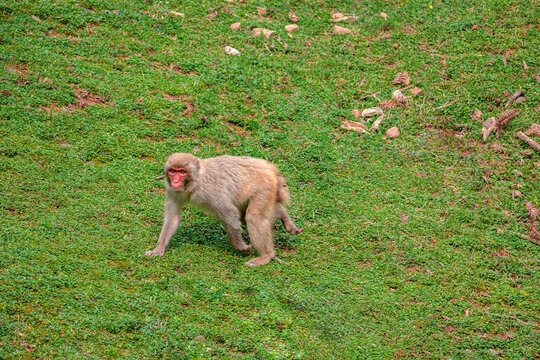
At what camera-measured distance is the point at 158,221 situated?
821 centimetres

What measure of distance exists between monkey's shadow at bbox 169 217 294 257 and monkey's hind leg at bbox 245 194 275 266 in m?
0.28

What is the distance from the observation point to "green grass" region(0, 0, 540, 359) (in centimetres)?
639

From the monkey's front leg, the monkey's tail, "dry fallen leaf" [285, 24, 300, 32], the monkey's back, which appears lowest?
the monkey's front leg

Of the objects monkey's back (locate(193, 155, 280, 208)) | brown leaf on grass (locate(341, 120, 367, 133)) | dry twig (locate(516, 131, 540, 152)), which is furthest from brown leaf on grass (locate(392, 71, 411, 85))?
monkey's back (locate(193, 155, 280, 208))

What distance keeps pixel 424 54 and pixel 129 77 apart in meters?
5.69

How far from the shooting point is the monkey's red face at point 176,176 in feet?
24.0

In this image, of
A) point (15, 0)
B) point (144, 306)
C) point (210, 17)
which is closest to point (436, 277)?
point (144, 306)

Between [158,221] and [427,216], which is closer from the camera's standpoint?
[158,221]

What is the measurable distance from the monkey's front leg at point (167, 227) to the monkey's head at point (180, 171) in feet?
1.19

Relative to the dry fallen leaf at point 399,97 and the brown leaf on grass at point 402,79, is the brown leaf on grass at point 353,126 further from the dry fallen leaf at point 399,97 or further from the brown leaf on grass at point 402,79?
the brown leaf on grass at point 402,79

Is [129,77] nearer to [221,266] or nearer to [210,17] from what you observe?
[210,17]

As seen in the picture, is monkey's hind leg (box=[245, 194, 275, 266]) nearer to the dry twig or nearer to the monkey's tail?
the monkey's tail

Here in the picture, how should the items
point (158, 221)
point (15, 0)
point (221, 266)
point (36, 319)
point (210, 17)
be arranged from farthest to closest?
point (210, 17) → point (15, 0) → point (158, 221) → point (221, 266) → point (36, 319)

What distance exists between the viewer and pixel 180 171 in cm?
736
